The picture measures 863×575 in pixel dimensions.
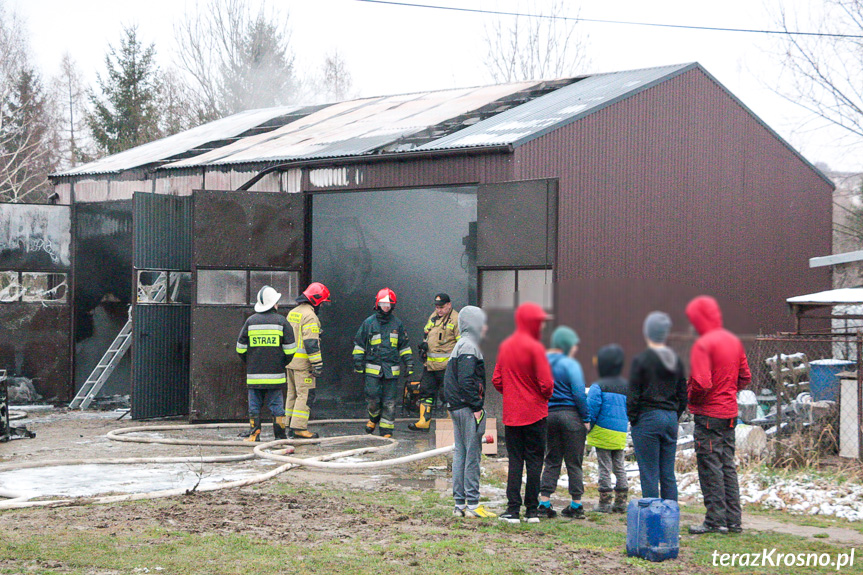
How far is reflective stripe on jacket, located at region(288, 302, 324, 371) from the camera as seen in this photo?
11.7 meters

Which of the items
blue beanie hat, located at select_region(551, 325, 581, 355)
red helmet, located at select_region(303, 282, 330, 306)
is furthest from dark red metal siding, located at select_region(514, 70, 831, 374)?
blue beanie hat, located at select_region(551, 325, 581, 355)

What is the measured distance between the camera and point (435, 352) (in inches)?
513

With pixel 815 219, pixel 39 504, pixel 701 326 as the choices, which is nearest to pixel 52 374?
pixel 39 504

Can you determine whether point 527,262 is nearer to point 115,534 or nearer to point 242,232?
point 242,232

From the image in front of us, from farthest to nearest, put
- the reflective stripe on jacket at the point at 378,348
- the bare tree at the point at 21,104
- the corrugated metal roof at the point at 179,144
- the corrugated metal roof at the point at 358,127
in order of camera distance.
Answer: the bare tree at the point at 21,104 → the corrugated metal roof at the point at 179,144 → the corrugated metal roof at the point at 358,127 → the reflective stripe on jacket at the point at 378,348

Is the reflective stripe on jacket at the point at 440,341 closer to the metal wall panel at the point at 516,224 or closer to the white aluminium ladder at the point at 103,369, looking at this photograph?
the metal wall panel at the point at 516,224

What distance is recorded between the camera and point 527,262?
11438 millimetres

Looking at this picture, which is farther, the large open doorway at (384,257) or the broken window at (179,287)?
the large open doorway at (384,257)

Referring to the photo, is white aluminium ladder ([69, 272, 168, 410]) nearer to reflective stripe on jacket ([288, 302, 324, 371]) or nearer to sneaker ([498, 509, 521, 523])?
reflective stripe on jacket ([288, 302, 324, 371])

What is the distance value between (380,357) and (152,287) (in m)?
4.26

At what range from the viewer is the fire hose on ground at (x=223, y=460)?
778 centimetres

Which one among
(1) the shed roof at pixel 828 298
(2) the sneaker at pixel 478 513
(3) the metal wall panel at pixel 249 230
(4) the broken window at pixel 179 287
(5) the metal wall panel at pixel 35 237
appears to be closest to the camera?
(2) the sneaker at pixel 478 513

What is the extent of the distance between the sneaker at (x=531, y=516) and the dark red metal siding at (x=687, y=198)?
4.46 meters

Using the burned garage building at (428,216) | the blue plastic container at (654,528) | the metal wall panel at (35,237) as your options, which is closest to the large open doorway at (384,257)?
the burned garage building at (428,216)
